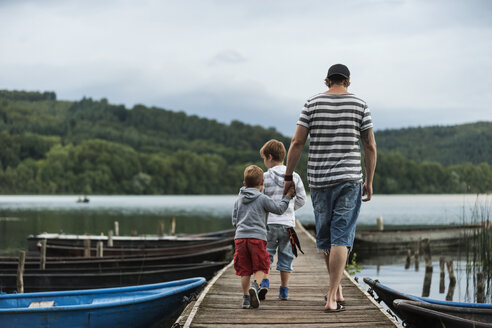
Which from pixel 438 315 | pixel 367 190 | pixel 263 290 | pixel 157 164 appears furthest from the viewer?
pixel 157 164

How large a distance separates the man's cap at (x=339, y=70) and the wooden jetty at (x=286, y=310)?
247 centimetres

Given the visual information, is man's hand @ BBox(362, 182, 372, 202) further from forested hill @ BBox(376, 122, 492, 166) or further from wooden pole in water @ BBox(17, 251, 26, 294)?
forested hill @ BBox(376, 122, 492, 166)

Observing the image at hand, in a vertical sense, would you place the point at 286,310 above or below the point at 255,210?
below

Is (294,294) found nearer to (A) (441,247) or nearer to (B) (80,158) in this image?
(A) (441,247)

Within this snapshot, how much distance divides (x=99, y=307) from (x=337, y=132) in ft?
13.8

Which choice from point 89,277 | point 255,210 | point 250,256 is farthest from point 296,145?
point 89,277

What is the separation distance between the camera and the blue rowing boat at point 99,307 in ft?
24.0

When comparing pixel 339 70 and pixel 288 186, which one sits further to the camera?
pixel 288 186

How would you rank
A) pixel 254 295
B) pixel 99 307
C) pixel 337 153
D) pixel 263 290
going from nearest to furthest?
pixel 337 153
pixel 254 295
pixel 263 290
pixel 99 307

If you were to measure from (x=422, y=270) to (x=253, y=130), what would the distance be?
168 metres

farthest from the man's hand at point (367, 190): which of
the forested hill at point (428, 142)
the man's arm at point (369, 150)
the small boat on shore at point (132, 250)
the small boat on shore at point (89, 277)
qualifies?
the forested hill at point (428, 142)

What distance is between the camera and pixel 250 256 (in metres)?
5.93

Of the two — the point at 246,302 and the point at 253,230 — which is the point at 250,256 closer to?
the point at 253,230

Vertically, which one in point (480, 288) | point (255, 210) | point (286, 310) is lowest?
point (480, 288)
